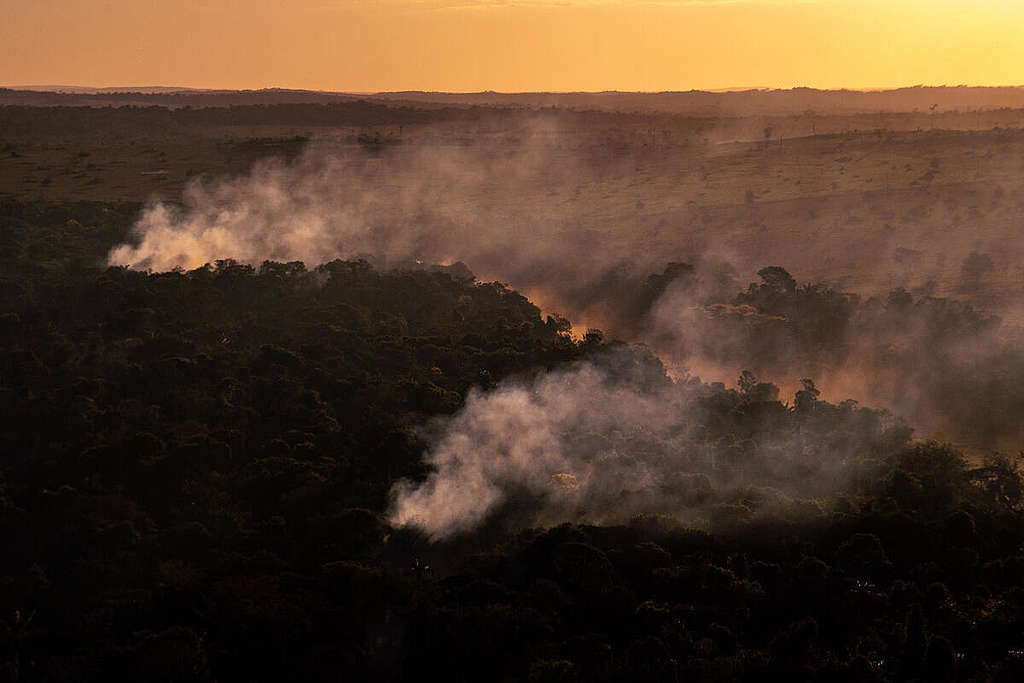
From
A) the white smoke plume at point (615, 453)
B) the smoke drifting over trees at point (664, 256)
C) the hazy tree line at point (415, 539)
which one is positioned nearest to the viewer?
the hazy tree line at point (415, 539)

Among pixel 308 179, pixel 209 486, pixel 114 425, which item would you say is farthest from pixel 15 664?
pixel 308 179

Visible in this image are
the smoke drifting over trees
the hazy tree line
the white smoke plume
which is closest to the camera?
the hazy tree line

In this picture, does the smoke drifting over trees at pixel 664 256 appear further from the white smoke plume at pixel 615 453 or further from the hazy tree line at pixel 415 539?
the white smoke plume at pixel 615 453

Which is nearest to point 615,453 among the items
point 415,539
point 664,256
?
point 415,539

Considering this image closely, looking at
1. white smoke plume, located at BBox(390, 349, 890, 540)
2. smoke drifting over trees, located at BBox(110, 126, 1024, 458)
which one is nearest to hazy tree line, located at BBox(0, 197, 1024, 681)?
white smoke plume, located at BBox(390, 349, 890, 540)

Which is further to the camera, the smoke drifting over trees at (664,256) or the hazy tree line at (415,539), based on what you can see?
the smoke drifting over trees at (664,256)

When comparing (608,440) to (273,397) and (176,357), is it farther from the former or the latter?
(176,357)

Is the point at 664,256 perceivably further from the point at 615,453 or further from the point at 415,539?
the point at 415,539

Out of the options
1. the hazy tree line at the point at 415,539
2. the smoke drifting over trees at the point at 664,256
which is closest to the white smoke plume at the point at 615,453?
the hazy tree line at the point at 415,539

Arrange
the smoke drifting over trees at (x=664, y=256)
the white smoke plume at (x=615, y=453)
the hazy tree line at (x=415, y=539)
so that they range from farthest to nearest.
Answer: the smoke drifting over trees at (x=664, y=256) < the white smoke plume at (x=615, y=453) < the hazy tree line at (x=415, y=539)

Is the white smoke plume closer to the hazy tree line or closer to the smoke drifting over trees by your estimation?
the hazy tree line

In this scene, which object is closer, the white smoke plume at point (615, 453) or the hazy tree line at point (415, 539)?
the hazy tree line at point (415, 539)

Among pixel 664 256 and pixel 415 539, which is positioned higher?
pixel 664 256
